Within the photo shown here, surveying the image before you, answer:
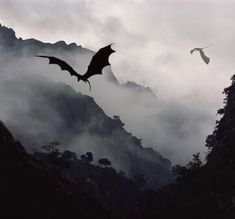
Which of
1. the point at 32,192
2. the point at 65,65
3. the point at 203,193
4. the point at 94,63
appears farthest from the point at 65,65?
the point at 203,193

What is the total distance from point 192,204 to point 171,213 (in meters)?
6.42

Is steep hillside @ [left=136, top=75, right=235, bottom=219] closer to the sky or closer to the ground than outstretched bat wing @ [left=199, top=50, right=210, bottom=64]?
closer to the sky

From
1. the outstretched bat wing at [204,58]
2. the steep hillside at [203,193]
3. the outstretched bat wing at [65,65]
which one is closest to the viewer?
the outstretched bat wing at [65,65]

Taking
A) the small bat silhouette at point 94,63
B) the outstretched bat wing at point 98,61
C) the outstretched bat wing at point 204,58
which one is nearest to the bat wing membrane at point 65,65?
the small bat silhouette at point 94,63

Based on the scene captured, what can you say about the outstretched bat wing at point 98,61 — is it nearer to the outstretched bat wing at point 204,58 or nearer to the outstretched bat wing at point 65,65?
the outstretched bat wing at point 65,65

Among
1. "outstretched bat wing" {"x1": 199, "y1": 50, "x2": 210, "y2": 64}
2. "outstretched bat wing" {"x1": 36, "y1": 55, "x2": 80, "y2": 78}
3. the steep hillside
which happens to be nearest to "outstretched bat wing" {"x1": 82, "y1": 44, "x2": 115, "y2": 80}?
"outstretched bat wing" {"x1": 36, "y1": 55, "x2": 80, "y2": 78}

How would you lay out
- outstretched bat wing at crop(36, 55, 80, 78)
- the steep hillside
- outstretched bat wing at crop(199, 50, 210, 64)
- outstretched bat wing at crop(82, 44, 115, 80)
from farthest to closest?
1. the steep hillside
2. outstretched bat wing at crop(199, 50, 210, 64)
3. outstretched bat wing at crop(82, 44, 115, 80)
4. outstretched bat wing at crop(36, 55, 80, 78)

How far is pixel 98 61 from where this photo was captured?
8.53 metres

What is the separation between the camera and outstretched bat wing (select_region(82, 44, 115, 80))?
8.28 meters

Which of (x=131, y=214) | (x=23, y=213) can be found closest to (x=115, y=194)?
(x=131, y=214)

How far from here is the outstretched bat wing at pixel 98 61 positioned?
27.2ft

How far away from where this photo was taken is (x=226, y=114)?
12300 centimetres

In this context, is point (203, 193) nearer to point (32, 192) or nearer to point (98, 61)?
point (32, 192)

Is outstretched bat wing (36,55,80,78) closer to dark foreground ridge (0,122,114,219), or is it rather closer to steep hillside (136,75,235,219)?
steep hillside (136,75,235,219)
